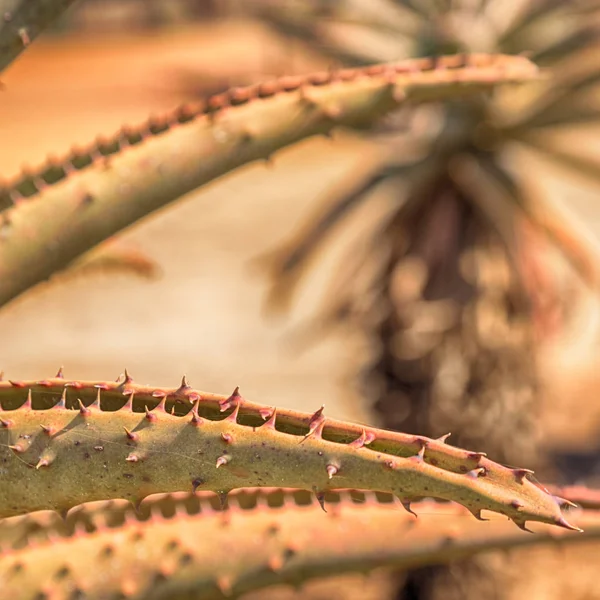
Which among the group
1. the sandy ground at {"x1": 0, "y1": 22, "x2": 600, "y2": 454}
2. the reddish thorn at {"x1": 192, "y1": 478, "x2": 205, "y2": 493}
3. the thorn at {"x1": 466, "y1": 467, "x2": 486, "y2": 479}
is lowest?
the sandy ground at {"x1": 0, "y1": 22, "x2": 600, "y2": 454}

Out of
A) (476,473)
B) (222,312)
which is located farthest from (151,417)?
(222,312)

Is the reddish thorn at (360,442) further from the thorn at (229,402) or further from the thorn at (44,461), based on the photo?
the thorn at (44,461)

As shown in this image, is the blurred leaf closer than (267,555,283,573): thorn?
No

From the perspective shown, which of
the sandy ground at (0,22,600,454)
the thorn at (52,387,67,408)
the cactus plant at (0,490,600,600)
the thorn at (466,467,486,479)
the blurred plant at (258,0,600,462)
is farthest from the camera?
the sandy ground at (0,22,600,454)

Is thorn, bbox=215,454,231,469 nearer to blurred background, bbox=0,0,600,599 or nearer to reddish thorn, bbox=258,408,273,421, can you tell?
reddish thorn, bbox=258,408,273,421

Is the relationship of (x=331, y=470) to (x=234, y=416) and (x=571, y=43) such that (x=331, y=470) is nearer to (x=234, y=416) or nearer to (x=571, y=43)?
(x=234, y=416)

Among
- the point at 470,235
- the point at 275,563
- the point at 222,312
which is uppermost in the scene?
the point at 275,563

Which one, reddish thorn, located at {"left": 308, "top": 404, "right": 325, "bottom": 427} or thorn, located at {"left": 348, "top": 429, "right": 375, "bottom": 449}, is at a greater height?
reddish thorn, located at {"left": 308, "top": 404, "right": 325, "bottom": 427}

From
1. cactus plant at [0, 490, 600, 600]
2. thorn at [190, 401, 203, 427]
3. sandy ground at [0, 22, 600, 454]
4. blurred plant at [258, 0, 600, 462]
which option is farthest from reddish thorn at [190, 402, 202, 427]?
sandy ground at [0, 22, 600, 454]
